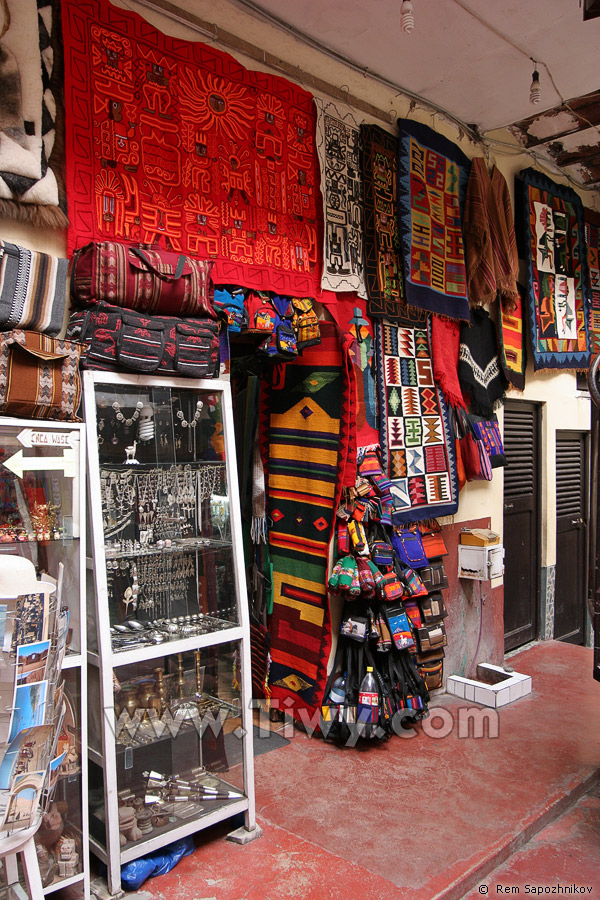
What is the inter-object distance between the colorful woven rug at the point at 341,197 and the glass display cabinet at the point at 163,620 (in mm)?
1381

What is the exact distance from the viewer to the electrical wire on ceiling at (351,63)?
3.45 metres

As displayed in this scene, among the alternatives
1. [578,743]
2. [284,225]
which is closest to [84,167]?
[284,225]

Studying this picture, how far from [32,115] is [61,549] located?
1802mm

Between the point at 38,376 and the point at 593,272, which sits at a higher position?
the point at 593,272

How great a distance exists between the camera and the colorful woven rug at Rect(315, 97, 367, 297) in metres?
4.17

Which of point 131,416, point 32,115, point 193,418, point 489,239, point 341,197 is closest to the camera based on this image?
point 32,115

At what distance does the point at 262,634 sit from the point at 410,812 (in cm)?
150

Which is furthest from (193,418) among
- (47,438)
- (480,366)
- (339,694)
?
(480,366)

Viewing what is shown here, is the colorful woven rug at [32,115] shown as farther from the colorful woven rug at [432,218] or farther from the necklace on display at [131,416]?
the colorful woven rug at [432,218]

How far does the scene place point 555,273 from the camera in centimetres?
634

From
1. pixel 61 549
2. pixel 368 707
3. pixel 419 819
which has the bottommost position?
pixel 419 819

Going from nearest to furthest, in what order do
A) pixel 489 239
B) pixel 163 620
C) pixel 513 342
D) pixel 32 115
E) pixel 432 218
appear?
pixel 32 115
pixel 163 620
pixel 432 218
pixel 489 239
pixel 513 342

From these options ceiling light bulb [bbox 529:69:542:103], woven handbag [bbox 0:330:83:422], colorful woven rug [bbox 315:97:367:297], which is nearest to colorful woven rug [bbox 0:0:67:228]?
woven handbag [bbox 0:330:83:422]

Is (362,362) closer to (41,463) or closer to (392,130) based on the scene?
(392,130)
